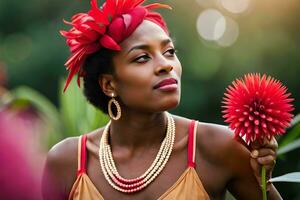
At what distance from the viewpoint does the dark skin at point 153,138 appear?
267 centimetres

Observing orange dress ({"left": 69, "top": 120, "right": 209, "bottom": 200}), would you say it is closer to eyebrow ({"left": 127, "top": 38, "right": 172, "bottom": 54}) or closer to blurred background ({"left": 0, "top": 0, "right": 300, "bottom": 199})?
eyebrow ({"left": 127, "top": 38, "right": 172, "bottom": 54})

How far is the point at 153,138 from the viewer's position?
2.87m

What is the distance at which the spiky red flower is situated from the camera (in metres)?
2.16

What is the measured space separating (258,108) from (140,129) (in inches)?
30.5

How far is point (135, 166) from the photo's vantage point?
9.42 ft

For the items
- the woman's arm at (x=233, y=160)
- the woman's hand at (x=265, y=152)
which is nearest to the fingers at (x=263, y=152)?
the woman's hand at (x=265, y=152)

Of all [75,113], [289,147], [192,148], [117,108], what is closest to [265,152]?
[192,148]

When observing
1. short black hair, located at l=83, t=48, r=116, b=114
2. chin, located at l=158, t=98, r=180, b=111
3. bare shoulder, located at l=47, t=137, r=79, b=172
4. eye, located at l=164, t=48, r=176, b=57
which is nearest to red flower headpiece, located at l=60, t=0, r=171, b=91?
short black hair, located at l=83, t=48, r=116, b=114

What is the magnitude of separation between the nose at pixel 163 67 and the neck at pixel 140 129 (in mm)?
214

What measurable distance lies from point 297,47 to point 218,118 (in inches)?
45.6

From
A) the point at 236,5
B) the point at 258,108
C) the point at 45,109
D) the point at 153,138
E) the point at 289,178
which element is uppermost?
the point at 258,108

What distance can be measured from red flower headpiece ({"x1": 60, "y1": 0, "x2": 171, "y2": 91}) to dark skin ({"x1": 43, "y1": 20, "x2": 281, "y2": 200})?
1.7 inches

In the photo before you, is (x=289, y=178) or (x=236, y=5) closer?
(x=289, y=178)

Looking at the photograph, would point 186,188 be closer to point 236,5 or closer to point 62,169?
point 62,169
